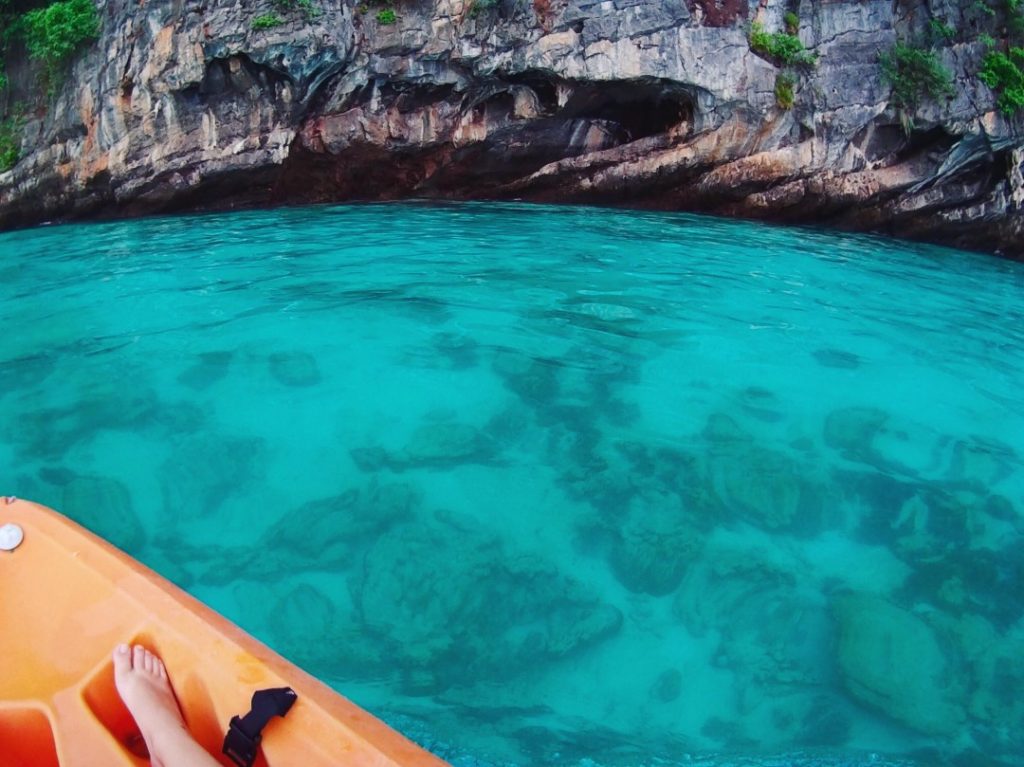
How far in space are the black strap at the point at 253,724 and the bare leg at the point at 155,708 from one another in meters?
0.05

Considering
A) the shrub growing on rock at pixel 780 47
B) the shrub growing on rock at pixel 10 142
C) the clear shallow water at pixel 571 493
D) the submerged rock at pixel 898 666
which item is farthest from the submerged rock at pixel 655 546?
the shrub growing on rock at pixel 10 142

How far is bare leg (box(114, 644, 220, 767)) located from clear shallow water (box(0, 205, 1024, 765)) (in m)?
0.64

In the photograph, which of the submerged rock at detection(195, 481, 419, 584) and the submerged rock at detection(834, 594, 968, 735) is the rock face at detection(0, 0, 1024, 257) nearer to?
the submerged rock at detection(195, 481, 419, 584)

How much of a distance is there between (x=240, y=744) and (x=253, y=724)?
4 centimetres

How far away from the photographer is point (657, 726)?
82.2 inches

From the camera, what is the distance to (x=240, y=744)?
1.47 m

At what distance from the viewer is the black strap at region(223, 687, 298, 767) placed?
1.47 m

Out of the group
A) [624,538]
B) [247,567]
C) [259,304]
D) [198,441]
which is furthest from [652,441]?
[259,304]

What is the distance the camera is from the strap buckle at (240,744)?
4.80ft

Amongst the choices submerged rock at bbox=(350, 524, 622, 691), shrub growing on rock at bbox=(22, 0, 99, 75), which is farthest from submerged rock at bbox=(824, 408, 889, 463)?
shrub growing on rock at bbox=(22, 0, 99, 75)

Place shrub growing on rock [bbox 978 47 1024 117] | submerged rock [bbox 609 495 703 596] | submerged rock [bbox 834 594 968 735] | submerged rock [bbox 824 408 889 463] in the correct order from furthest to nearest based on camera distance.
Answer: shrub growing on rock [bbox 978 47 1024 117], submerged rock [bbox 824 408 889 463], submerged rock [bbox 609 495 703 596], submerged rock [bbox 834 594 968 735]

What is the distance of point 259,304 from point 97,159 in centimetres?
661

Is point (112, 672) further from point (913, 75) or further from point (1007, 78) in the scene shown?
point (1007, 78)

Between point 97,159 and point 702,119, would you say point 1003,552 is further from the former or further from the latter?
point 97,159
